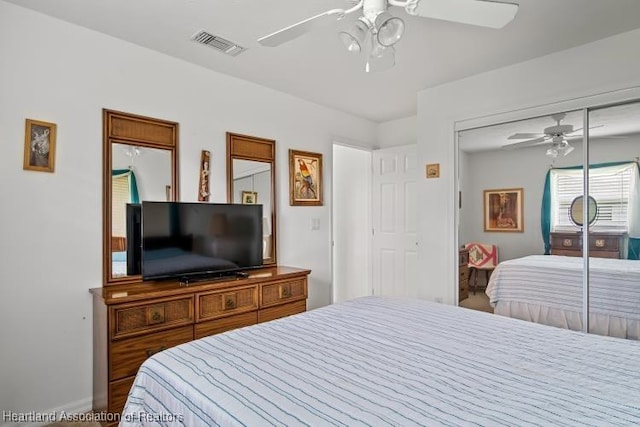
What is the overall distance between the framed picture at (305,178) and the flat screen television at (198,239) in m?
0.68

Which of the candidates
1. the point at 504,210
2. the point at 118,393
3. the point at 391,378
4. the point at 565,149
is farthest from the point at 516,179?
the point at 118,393

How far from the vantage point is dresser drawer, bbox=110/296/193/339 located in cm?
206

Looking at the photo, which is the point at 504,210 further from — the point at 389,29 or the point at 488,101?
the point at 389,29

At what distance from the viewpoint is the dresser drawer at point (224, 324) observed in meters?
2.45

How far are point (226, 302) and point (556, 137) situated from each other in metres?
2.93

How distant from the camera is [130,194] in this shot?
2527 mm

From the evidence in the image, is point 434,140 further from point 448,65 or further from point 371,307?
point 371,307

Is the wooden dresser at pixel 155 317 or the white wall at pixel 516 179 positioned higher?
the white wall at pixel 516 179

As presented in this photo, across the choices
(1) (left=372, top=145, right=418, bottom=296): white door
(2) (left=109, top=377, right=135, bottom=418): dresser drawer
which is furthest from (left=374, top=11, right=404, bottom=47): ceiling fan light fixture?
(1) (left=372, top=145, right=418, bottom=296): white door

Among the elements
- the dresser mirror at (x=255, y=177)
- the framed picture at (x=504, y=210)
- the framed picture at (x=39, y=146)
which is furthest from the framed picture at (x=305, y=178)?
the framed picture at (x=39, y=146)

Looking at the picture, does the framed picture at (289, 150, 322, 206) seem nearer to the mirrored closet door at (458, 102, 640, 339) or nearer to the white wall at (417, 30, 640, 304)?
the white wall at (417, 30, 640, 304)

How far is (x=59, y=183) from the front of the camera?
7.29 feet

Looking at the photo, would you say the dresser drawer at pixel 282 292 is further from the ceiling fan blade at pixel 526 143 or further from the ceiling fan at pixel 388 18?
the ceiling fan blade at pixel 526 143

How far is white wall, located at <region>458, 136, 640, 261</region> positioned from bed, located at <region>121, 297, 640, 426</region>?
4.82ft
